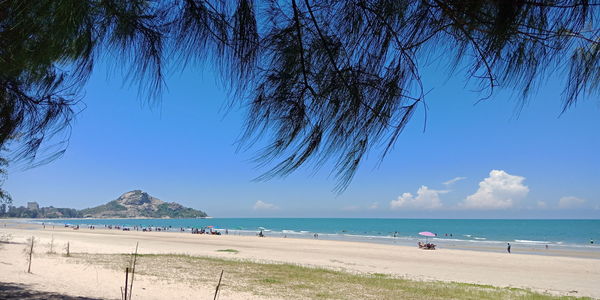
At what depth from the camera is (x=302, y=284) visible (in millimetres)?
11156

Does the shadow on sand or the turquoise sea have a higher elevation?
the shadow on sand

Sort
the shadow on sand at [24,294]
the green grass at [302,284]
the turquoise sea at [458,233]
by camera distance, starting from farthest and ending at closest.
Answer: the turquoise sea at [458,233]
the green grass at [302,284]
the shadow on sand at [24,294]

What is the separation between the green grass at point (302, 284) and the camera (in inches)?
394

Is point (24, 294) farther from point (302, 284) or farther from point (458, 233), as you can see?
point (458, 233)

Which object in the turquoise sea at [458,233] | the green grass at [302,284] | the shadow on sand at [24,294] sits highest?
the shadow on sand at [24,294]

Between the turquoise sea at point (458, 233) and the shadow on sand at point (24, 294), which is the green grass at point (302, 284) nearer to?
the shadow on sand at point (24, 294)

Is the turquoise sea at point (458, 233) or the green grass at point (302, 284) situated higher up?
the green grass at point (302, 284)

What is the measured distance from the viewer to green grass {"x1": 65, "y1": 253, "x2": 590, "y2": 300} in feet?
32.9

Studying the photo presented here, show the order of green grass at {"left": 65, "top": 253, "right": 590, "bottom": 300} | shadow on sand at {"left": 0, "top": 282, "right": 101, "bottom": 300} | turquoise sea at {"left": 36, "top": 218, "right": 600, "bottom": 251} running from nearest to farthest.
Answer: shadow on sand at {"left": 0, "top": 282, "right": 101, "bottom": 300} → green grass at {"left": 65, "top": 253, "right": 590, "bottom": 300} → turquoise sea at {"left": 36, "top": 218, "right": 600, "bottom": 251}

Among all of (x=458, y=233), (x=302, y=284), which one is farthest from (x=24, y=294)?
(x=458, y=233)

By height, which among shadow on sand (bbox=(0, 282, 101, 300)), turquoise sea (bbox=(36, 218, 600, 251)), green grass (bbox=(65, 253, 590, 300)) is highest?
shadow on sand (bbox=(0, 282, 101, 300))

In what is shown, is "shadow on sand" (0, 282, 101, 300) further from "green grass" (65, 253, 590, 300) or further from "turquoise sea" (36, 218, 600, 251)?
"turquoise sea" (36, 218, 600, 251)

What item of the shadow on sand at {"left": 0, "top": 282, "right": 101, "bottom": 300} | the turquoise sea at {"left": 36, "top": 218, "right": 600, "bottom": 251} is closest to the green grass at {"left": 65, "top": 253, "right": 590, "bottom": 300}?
the shadow on sand at {"left": 0, "top": 282, "right": 101, "bottom": 300}

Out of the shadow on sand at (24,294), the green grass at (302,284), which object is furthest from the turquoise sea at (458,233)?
the shadow on sand at (24,294)
